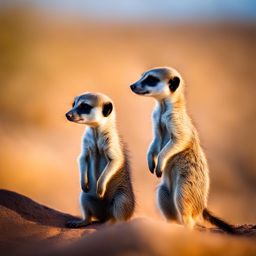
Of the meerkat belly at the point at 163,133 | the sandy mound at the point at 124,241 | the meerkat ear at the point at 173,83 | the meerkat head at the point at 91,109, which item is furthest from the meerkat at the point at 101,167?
the meerkat ear at the point at 173,83

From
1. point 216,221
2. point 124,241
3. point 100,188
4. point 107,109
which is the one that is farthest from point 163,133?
point 124,241

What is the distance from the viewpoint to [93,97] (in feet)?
15.3

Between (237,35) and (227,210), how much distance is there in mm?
4725

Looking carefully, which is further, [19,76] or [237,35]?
[237,35]

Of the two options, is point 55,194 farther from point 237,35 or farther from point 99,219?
point 237,35

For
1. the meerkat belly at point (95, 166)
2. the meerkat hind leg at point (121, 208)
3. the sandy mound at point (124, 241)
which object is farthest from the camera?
the meerkat belly at point (95, 166)

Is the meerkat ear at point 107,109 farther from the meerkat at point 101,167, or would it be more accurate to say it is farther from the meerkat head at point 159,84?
the meerkat head at point 159,84

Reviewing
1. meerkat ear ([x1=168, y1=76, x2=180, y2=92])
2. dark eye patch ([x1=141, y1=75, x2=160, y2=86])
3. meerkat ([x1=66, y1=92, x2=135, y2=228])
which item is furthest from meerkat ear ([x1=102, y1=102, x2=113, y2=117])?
meerkat ear ([x1=168, y1=76, x2=180, y2=92])

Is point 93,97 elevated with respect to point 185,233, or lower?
elevated

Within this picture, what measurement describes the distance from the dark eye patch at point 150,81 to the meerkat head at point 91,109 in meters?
0.39

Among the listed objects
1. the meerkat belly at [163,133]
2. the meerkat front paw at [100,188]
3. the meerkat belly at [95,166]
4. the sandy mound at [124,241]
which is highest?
the meerkat belly at [163,133]

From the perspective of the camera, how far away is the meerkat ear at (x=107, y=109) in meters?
4.63

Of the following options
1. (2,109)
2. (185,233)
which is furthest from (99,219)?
(2,109)

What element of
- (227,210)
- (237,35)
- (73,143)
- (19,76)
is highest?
(237,35)
